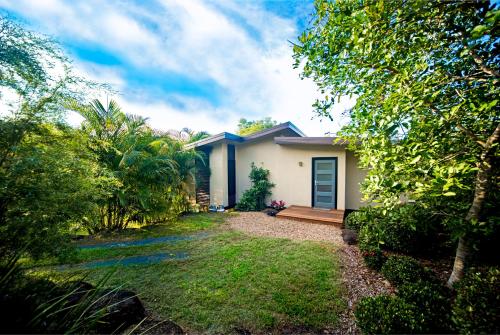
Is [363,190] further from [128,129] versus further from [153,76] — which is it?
[153,76]

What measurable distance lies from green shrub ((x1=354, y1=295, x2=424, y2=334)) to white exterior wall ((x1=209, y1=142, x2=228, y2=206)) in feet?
24.0

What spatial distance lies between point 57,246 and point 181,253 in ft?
7.50

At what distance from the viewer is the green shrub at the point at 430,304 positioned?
1849mm

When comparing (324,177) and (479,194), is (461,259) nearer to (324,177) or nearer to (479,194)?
(479,194)

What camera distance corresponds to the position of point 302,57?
2840 mm

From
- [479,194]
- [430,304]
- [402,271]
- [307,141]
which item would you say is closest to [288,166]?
[307,141]

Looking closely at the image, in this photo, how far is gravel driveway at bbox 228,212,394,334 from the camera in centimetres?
270

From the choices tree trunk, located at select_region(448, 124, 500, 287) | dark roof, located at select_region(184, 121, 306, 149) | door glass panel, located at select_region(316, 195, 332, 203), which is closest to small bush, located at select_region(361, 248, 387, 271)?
tree trunk, located at select_region(448, 124, 500, 287)

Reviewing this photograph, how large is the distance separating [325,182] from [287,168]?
170 centimetres

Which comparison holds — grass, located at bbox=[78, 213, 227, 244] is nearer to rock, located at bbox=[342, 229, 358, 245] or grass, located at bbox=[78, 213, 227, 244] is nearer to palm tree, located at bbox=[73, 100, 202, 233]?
palm tree, located at bbox=[73, 100, 202, 233]

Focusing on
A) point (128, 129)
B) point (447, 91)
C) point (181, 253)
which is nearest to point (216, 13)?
point (447, 91)

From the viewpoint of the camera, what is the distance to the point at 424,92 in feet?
6.05

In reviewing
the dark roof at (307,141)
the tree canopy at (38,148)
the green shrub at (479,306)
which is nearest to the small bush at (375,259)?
the green shrub at (479,306)

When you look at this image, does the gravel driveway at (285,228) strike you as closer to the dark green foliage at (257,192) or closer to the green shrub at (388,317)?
the dark green foliage at (257,192)
